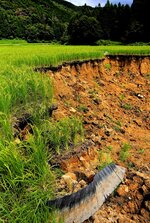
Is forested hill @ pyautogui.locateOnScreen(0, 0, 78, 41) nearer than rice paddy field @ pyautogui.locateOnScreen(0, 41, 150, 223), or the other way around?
rice paddy field @ pyautogui.locateOnScreen(0, 41, 150, 223)

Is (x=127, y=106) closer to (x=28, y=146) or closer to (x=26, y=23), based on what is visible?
(x=28, y=146)

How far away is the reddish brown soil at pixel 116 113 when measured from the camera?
13.2ft

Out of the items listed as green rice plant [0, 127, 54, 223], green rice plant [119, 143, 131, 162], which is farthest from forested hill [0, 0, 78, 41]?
green rice plant [0, 127, 54, 223]

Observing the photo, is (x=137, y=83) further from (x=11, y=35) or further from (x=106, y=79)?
(x=11, y=35)

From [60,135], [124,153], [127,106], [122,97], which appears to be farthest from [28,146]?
[122,97]

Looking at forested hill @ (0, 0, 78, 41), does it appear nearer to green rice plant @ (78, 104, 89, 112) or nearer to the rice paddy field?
green rice plant @ (78, 104, 89, 112)

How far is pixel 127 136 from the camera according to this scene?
7172 millimetres

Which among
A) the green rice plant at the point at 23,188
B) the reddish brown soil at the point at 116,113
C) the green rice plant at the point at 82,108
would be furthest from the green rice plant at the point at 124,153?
the green rice plant at the point at 23,188

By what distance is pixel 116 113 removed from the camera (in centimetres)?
887

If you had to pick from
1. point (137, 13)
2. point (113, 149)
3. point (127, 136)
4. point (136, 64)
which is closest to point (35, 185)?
point (113, 149)

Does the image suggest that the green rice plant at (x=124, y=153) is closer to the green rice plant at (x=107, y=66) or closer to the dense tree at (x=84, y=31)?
the green rice plant at (x=107, y=66)

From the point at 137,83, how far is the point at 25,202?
9.98 metres

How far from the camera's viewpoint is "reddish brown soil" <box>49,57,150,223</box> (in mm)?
4012

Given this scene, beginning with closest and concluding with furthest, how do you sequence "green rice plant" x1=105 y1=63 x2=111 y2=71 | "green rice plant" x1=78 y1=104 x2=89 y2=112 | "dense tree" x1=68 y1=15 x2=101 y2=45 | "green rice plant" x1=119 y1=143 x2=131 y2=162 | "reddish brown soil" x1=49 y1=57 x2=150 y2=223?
1. "reddish brown soil" x1=49 y1=57 x2=150 y2=223
2. "green rice plant" x1=119 y1=143 x2=131 y2=162
3. "green rice plant" x1=78 y1=104 x2=89 y2=112
4. "green rice plant" x1=105 y1=63 x2=111 y2=71
5. "dense tree" x1=68 y1=15 x2=101 y2=45
